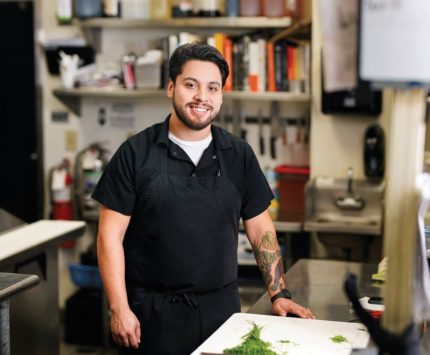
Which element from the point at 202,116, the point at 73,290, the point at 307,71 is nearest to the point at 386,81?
the point at 202,116

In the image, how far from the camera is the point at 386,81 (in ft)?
4.29

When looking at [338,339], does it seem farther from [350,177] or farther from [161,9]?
[161,9]

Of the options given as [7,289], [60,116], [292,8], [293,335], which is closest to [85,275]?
[60,116]

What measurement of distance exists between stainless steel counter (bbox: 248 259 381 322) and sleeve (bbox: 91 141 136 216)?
0.52 m

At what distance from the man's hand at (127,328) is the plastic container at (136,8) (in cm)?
276

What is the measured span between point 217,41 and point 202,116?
2208 mm

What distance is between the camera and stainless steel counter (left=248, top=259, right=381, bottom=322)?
7.99 feet

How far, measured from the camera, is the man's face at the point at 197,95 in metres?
2.42

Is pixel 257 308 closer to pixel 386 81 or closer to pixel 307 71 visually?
pixel 386 81

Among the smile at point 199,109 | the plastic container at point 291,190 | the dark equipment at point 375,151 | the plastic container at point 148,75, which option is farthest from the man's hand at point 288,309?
the plastic container at point 148,75

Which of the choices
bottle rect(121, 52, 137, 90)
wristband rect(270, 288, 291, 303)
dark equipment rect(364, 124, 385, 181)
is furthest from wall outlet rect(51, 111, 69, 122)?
wristband rect(270, 288, 291, 303)

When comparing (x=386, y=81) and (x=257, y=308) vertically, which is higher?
(x=386, y=81)

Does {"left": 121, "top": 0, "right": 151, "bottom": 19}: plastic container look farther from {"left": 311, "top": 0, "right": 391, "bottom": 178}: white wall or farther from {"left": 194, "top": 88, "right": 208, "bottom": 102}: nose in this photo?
{"left": 194, "top": 88, "right": 208, "bottom": 102}: nose

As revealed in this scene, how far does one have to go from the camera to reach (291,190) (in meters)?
4.71
